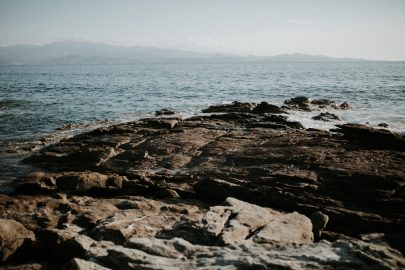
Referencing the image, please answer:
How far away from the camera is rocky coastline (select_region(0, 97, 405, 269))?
6.22 meters

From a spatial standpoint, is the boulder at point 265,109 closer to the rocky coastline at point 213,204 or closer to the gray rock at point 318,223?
the rocky coastline at point 213,204

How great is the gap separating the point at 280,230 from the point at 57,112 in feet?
102

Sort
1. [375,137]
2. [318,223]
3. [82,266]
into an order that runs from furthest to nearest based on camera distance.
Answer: [375,137]
[318,223]
[82,266]

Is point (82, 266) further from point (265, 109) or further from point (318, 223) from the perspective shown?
point (265, 109)

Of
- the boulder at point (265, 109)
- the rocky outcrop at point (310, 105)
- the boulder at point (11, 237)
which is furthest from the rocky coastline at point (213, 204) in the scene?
the rocky outcrop at point (310, 105)

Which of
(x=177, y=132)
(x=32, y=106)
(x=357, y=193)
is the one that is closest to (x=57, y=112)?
(x=32, y=106)

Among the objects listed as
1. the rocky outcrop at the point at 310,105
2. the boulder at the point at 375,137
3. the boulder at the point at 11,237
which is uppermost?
the boulder at the point at 375,137

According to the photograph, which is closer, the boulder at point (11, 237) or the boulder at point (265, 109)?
the boulder at point (11, 237)

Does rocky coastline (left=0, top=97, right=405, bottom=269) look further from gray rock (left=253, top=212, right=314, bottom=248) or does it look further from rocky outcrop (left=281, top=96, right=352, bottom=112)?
rocky outcrop (left=281, top=96, right=352, bottom=112)

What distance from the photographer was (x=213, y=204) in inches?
409

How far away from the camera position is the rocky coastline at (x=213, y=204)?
6219 mm

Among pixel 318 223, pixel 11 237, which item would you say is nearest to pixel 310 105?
pixel 318 223

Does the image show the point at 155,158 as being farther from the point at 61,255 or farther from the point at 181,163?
the point at 61,255

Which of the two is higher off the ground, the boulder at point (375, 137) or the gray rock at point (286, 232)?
the boulder at point (375, 137)
